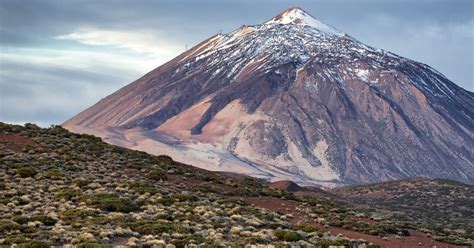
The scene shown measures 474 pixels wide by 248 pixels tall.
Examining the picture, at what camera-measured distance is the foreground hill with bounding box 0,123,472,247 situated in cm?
2791

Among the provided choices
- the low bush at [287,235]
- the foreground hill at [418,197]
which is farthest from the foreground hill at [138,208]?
the foreground hill at [418,197]

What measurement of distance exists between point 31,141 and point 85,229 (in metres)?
29.2

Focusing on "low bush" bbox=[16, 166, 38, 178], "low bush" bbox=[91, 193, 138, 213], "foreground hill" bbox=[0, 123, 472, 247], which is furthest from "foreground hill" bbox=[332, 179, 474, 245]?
"low bush" bbox=[91, 193, 138, 213]

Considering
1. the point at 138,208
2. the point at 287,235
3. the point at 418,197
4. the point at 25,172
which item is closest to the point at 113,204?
the point at 138,208

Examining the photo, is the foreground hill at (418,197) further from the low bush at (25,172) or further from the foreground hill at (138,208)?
the low bush at (25,172)

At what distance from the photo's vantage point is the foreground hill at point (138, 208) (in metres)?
27.9

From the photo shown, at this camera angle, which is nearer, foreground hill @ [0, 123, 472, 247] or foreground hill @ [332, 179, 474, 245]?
foreground hill @ [0, 123, 472, 247]

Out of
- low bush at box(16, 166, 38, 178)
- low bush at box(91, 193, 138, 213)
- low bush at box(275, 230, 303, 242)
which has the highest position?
low bush at box(16, 166, 38, 178)

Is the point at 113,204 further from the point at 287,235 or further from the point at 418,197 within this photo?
the point at 418,197

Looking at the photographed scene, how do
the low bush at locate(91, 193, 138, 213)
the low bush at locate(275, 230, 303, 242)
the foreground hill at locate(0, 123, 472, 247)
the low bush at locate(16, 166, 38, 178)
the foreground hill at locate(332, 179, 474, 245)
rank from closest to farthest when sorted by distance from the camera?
the foreground hill at locate(0, 123, 472, 247) < the low bush at locate(275, 230, 303, 242) < the low bush at locate(91, 193, 138, 213) < the low bush at locate(16, 166, 38, 178) < the foreground hill at locate(332, 179, 474, 245)

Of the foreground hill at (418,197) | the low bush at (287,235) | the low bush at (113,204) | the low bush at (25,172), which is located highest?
the foreground hill at (418,197)

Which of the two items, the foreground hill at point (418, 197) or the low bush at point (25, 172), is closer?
the low bush at point (25, 172)

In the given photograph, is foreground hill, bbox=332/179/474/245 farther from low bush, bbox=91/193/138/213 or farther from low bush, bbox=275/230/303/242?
low bush, bbox=275/230/303/242

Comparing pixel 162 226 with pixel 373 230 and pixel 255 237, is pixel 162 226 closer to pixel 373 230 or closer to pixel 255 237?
pixel 255 237
